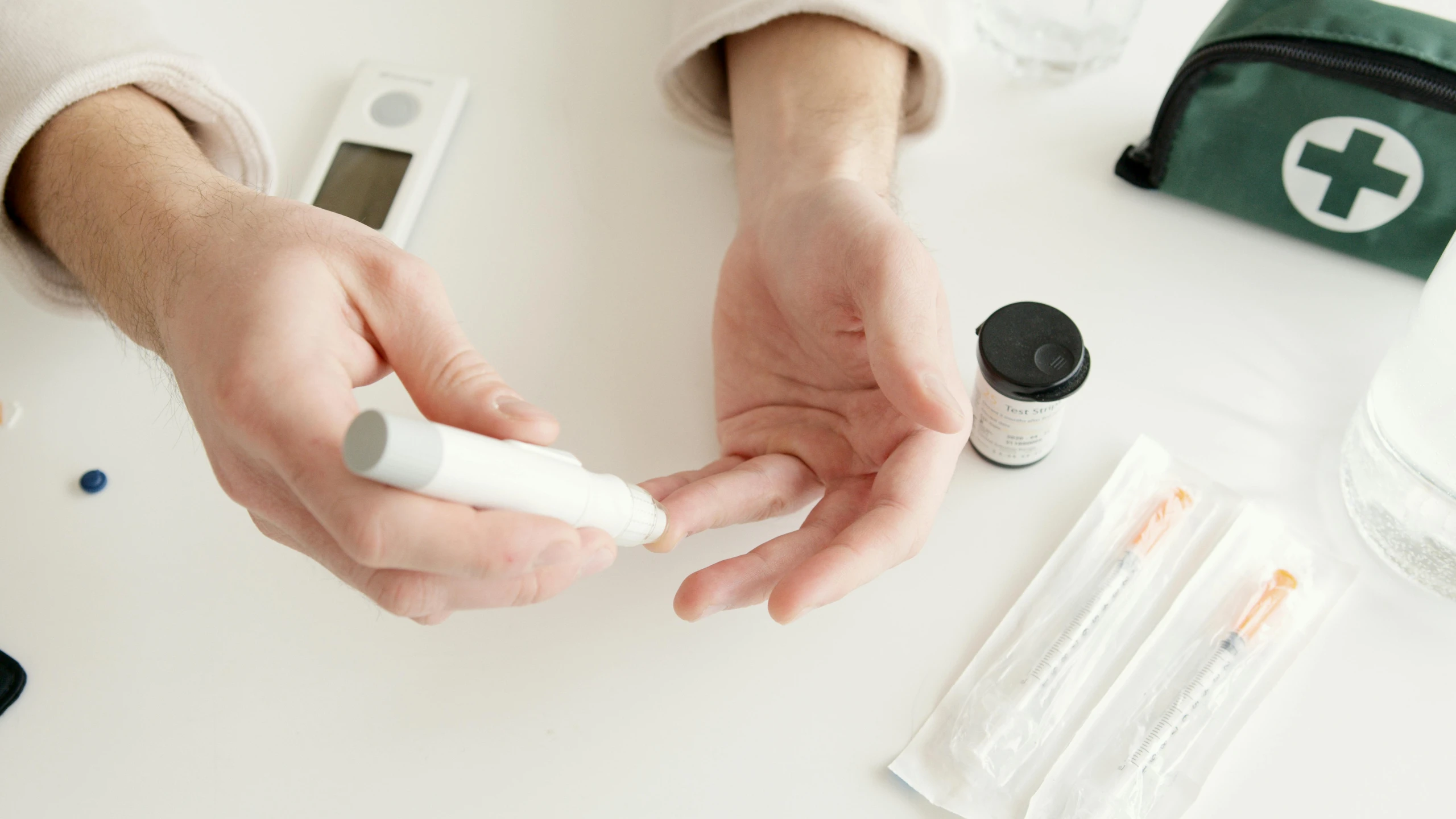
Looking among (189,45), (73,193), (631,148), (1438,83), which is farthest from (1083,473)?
(189,45)

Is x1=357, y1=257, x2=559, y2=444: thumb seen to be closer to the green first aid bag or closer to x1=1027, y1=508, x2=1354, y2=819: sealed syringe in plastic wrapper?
x1=1027, y1=508, x2=1354, y2=819: sealed syringe in plastic wrapper

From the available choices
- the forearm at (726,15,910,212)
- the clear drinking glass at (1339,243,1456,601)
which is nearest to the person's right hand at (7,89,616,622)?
the forearm at (726,15,910,212)

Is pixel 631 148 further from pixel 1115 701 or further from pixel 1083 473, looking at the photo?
pixel 1115 701

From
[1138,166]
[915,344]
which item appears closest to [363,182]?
[915,344]

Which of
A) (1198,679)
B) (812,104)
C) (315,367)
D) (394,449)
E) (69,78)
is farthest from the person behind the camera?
(812,104)

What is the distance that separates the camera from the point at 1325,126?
2.25 feet

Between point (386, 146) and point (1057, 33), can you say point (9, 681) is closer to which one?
point (386, 146)

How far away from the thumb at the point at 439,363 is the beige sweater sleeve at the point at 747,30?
1.19 feet

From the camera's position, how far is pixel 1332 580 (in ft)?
2.00

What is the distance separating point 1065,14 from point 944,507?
1.50ft

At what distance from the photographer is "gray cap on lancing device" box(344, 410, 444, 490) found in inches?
14.7

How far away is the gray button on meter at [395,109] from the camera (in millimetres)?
845

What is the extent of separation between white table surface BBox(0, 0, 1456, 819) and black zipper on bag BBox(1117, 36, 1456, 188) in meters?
0.09

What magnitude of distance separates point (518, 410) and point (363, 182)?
443mm
